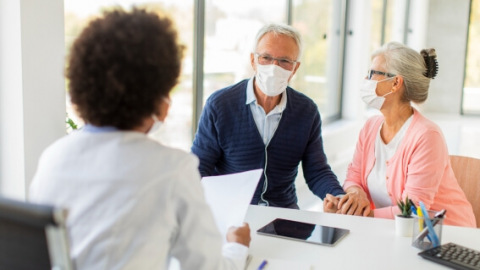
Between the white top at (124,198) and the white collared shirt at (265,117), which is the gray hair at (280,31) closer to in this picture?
the white collared shirt at (265,117)

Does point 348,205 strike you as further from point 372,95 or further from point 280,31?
point 280,31

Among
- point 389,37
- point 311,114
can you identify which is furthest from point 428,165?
point 389,37

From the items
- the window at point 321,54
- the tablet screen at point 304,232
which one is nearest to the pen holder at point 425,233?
the tablet screen at point 304,232

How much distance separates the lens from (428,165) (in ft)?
6.38

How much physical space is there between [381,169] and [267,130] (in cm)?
47

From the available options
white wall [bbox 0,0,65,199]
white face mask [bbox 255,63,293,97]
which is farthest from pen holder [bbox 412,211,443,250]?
white wall [bbox 0,0,65,199]

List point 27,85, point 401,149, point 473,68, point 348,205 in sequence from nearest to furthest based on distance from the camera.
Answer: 1. point 348,205
2. point 27,85
3. point 401,149
4. point 473,68

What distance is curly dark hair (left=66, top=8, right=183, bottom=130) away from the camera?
893mm

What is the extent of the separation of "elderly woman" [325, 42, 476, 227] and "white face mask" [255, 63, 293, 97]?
14.9 inches

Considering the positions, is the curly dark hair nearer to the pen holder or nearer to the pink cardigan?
the pen holder

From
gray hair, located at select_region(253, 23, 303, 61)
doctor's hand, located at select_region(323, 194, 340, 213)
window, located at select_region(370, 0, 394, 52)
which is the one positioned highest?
window, located at select_region(370, 0, 394, 52)

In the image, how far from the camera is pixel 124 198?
900 millimetres

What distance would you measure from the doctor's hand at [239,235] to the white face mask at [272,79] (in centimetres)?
90

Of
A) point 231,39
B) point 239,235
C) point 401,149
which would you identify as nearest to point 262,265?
point 239,235
